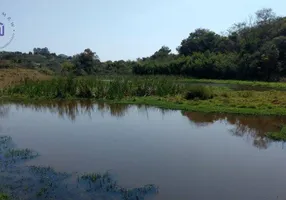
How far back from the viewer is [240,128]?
10109 mm

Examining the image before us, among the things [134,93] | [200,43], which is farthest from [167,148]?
[200,43]

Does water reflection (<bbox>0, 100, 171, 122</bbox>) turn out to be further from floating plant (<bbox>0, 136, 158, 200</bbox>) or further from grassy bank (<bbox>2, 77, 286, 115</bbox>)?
floating plant (<bbox>0, 136, 158, 200</bbox>)

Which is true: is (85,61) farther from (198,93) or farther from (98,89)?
(198,93)

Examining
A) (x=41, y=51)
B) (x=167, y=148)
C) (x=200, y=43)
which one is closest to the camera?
(x=167, y=148)

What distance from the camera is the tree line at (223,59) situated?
3288 cm

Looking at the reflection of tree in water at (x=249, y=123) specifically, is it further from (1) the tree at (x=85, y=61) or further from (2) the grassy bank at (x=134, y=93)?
(1) the tree at (x=85, y=61)

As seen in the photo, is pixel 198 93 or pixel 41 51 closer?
pixel 198 93

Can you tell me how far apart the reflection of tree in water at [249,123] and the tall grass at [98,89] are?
5.49 metres

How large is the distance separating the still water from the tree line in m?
Answer: 16.5

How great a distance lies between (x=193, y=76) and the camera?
40281 millimetres

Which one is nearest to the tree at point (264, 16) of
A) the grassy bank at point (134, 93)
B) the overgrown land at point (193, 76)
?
the overgrown land at point (193, 76)

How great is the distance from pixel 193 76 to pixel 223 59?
13.9 ft

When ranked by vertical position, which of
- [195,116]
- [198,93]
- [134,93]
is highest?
[198,93]

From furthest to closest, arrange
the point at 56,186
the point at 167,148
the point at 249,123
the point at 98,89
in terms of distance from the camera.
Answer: the point at 98,89, the point at 249,123, the point at 167,148, the point at 56,186
